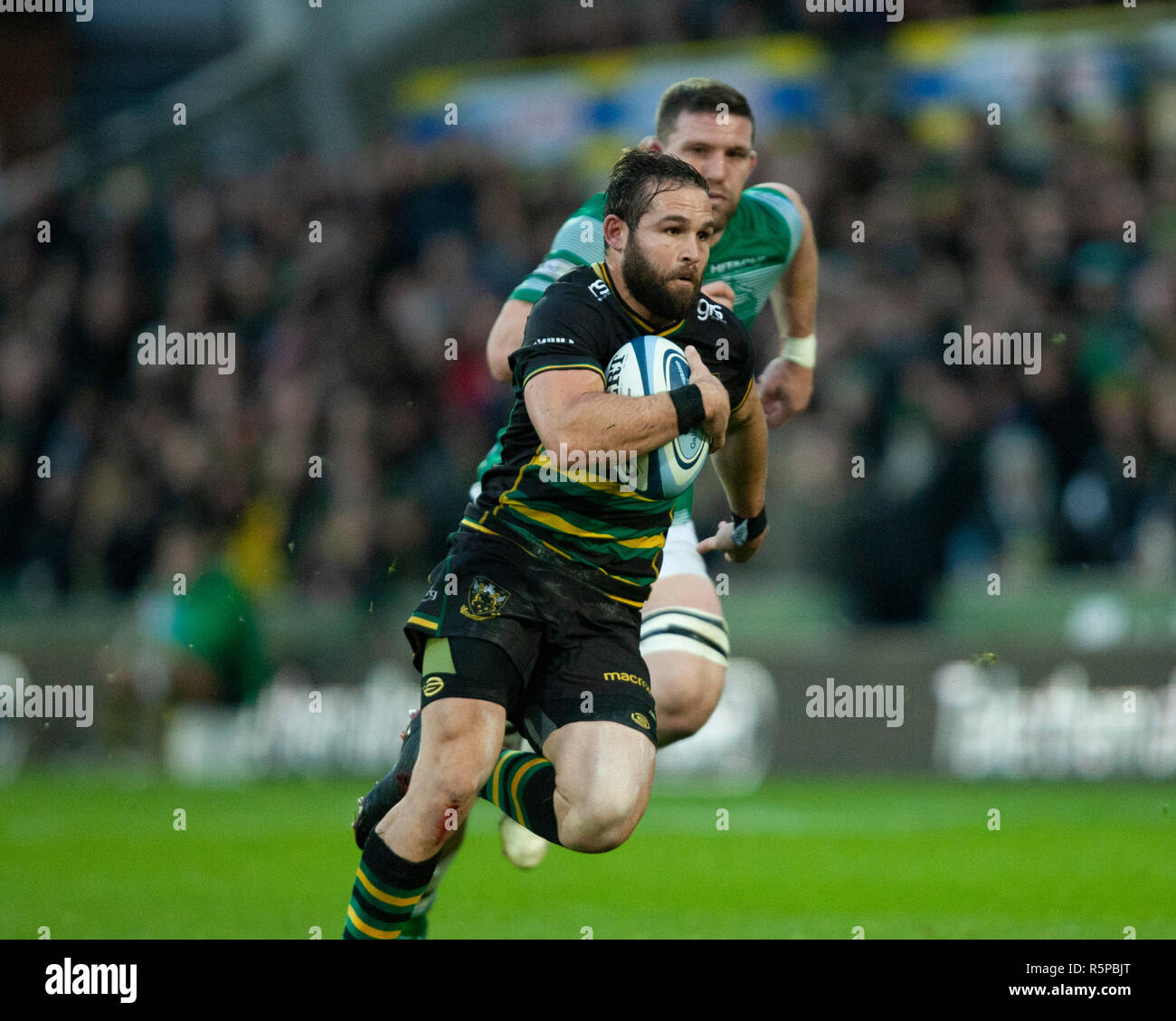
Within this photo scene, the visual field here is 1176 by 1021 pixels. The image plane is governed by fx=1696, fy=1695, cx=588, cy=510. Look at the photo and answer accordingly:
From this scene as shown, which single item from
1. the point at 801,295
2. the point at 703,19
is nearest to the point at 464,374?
the point at 703,19

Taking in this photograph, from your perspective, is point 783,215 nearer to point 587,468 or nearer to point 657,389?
point 657,389

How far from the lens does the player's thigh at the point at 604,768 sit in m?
4.91

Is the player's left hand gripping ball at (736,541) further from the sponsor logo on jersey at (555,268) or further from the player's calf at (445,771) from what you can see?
the player's calf at (445,771)

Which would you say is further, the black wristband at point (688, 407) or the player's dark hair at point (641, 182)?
the player's dark hair at point (641, 182)

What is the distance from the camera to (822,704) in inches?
455

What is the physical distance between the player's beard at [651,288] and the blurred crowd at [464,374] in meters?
6.76

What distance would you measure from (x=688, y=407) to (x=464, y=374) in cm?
863

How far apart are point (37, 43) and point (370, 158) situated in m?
4.84

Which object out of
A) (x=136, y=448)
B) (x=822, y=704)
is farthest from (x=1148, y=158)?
(x=136, y=448)

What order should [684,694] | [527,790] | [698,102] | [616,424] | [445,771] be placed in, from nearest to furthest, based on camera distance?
[616,424], [445,771], [527,790], [698,102], [684,694]

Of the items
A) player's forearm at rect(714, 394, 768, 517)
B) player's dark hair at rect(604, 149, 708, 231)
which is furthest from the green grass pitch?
player's dark hair at rect(604, 149, 708, 231)

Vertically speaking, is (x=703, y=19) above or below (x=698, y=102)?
above

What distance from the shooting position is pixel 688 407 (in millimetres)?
4820

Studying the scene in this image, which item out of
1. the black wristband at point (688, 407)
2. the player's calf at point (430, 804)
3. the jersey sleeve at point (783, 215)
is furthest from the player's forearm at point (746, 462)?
the player's calf at point (430, 804)
